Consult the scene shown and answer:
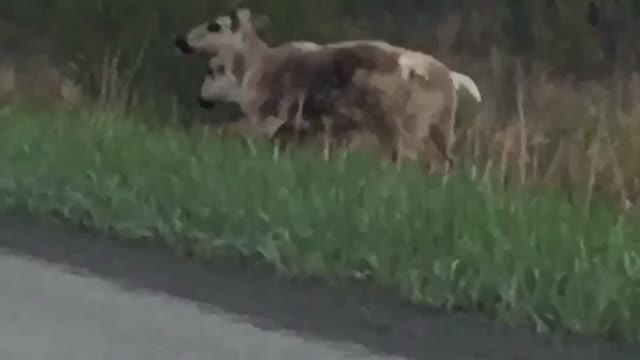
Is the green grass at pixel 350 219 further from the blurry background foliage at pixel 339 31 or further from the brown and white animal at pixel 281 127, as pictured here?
the blurry background foliage at pixel 339 31

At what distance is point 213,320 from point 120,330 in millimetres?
141

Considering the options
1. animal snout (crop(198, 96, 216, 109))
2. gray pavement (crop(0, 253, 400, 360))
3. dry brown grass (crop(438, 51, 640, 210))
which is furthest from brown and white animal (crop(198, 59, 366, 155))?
gray pavement (crop(0, 253, 400, 360))

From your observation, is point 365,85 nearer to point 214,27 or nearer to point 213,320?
point 214,27

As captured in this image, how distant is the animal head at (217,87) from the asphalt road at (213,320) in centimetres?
160

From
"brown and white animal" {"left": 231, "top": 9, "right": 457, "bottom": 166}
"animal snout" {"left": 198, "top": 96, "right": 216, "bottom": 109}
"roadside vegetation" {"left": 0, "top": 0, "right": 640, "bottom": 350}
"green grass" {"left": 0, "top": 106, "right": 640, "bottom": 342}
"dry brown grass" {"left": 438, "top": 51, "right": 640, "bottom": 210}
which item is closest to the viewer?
"green grass" {"left": 0, "top": 106, "right": 640, "bottom": 342}

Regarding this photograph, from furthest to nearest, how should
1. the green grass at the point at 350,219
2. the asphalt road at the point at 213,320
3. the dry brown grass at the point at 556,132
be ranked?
the dry brown grass at the point at 556,132, the green grass at the point at 350,219, the asphalt road at the point at 213,320

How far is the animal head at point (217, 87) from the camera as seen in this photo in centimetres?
410

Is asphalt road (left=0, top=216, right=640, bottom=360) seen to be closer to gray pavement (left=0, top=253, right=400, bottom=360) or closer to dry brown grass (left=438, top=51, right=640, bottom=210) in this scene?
gray pavement (left=0, top=253, right=400, bottom=360)

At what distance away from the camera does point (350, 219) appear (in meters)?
2.54

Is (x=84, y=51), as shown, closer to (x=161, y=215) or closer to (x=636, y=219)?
(x=161, y=215)

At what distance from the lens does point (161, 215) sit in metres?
2.66

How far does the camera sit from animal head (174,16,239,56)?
4098 millimetres

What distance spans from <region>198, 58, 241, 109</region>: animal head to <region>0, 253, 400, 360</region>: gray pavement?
177 centimetres

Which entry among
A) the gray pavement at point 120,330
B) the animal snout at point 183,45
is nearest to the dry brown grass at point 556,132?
the animal snout at point 183,45
